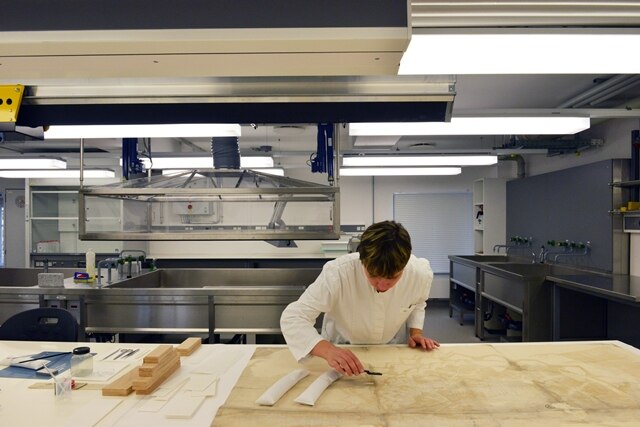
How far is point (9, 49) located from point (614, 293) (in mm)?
3489

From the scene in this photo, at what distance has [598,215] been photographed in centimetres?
373

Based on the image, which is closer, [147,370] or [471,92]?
[147,370]

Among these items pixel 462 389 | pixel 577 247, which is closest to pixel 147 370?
pixel 462 389

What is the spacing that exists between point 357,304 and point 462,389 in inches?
22.1

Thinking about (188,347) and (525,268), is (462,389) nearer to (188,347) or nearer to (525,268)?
(188,347)

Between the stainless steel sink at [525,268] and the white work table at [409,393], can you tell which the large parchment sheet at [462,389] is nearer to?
the white work table at [409,393]

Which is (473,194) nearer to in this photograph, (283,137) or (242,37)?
(283,137)

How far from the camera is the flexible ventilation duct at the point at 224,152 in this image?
9.60ft

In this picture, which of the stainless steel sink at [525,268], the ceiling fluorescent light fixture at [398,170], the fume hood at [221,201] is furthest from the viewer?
the ceiling fluorescent light fixture at [398,170]

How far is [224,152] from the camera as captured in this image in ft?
9.62

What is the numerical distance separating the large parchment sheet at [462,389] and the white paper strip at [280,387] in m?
0.02

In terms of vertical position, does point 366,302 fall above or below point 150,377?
above

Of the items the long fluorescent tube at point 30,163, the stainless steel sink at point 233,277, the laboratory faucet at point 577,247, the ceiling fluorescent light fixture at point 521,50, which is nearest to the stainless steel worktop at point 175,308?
the stainless steel sink at point 233,277

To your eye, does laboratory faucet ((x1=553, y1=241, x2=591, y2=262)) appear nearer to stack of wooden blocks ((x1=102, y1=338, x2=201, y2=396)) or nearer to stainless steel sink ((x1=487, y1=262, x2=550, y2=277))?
stainless steel sink ((x1=487, y1=262, x2=550, y2=277))
